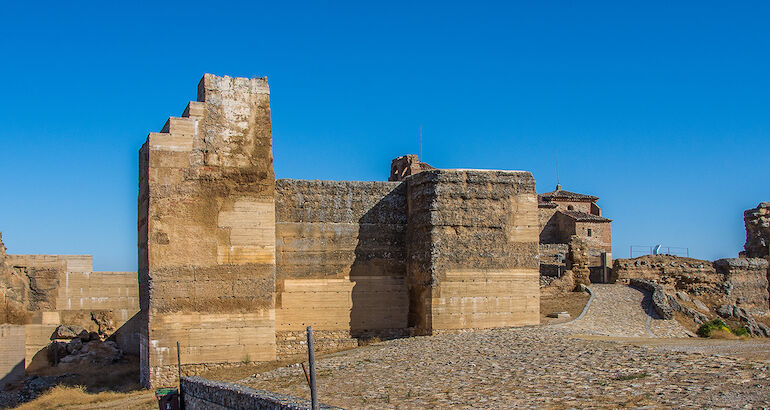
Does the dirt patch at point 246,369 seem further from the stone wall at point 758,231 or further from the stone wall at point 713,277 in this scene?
the stone wall at point 758,231

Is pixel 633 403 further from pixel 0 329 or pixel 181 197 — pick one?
pixel 0 329

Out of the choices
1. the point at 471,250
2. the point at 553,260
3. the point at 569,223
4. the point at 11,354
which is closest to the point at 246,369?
the point at 471,250

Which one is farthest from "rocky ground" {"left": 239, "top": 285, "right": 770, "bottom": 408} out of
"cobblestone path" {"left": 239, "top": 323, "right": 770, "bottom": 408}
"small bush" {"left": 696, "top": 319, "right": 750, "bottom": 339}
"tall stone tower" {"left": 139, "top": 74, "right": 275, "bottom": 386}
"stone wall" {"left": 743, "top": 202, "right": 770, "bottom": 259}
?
"stone wall" {"left": 743, "top": 202, "right": 770, "bottom": 259}

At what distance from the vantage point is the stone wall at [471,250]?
55.0 feet

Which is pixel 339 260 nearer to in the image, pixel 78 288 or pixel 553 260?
pixel 78 288

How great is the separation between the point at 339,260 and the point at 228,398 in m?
7.42

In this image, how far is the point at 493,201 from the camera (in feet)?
56.7

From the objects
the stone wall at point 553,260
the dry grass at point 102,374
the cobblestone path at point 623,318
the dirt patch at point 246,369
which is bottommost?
the dry grass at point 102,374

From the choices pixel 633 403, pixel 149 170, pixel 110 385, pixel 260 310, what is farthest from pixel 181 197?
pixel 633 403

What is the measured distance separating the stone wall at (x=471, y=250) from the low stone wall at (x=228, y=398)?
650 cm

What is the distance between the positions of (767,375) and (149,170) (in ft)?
39.1

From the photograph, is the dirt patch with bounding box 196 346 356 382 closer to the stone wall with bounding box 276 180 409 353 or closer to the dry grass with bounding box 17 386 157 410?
the stone wall with bounding box 276 180 409 353

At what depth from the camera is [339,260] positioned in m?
17.2

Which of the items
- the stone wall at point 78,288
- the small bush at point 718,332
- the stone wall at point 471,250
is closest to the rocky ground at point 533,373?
the stone wall at point 471,250
